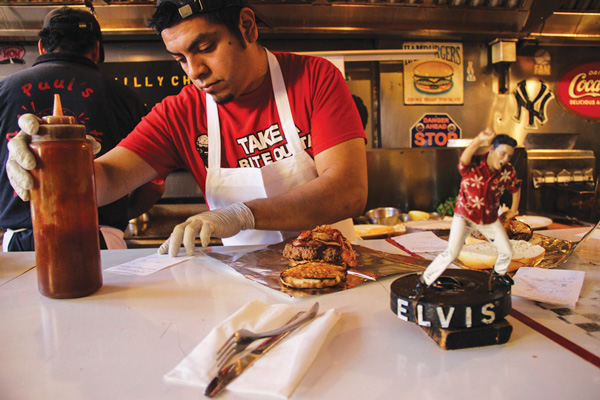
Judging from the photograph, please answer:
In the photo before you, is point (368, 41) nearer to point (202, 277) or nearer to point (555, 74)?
point (555, 74)

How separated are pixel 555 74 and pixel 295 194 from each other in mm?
4006

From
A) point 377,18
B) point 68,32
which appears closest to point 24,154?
point 68,32

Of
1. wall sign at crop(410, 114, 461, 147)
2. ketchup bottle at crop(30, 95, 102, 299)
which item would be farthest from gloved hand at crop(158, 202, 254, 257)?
wall sign at crop(410, 114, 461, 147)

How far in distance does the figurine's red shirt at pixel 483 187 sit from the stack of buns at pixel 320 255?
458 mm

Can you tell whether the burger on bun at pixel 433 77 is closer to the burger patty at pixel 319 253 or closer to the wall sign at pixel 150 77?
the wall sign at pixel 150 77

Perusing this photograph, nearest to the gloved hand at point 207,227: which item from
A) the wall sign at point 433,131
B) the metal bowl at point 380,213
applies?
the metal bowl at point 380,213

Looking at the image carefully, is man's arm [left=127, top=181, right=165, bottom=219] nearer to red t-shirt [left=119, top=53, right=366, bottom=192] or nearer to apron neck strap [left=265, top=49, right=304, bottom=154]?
red t-shirt [left=119, top=53, right=366, bottom=192]


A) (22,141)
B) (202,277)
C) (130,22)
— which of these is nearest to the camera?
(22,141)

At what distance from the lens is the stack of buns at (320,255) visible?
111 centimetres

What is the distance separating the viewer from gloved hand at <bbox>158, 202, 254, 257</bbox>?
4.73 ft

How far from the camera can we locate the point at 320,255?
1293mm

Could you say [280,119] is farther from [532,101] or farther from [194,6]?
[532,101]

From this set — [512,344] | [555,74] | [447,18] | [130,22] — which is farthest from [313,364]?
[555,74]

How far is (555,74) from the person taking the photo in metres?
4.43
